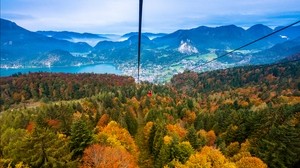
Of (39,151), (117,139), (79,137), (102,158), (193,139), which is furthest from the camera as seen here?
(193,139)

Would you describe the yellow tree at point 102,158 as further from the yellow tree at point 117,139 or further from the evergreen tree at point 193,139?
the evergreen tree at point 193,139

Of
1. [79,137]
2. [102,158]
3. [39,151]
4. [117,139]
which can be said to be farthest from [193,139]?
[39,151]

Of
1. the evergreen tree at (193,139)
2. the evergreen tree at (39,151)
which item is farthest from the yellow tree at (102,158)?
the evergreen tree at (193,139)

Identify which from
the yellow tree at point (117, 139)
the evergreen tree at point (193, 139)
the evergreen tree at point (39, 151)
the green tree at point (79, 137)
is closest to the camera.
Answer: the evergreen tree at point (39, 151)

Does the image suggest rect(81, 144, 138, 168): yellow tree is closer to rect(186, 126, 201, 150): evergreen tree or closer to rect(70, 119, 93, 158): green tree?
rect(70, 119, 93, 158): green tree

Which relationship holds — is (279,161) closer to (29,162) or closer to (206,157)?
(206,157)

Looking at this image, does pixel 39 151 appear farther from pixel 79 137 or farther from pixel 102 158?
pixel 79 137

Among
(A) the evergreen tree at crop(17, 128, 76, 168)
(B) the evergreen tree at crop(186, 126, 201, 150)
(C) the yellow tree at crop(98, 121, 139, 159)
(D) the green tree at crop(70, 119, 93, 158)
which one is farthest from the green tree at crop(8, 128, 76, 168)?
(B) the evergreen tree at crop(186, 126, 201, 150)

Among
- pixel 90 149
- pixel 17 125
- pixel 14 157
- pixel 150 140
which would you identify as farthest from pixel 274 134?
pixel 17 125

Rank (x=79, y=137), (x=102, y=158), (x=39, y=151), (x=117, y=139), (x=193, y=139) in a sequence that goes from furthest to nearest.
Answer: (x=193, y=139) < (x=117, y=139) < (x=79, y=137) < (x=102, y=158) < (x=39, y=151)

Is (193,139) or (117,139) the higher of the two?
(117,139)

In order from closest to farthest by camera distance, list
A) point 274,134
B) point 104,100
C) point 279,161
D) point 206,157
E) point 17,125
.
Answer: point 206,157 → point 279,161 → point 274,134 → point 17,125 → point 104,100
